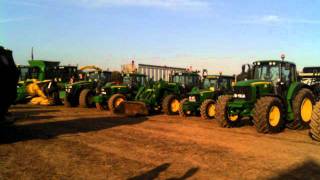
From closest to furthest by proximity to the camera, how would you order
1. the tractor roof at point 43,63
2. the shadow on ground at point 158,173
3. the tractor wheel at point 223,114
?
the shadow on ground at point 158,173 < the tractor wheel at point 223,114 < the tractor roof at point 43,63

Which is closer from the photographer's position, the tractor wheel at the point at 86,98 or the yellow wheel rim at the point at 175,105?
the yellow wheel rim at the point at 175,105

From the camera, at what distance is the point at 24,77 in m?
24.8

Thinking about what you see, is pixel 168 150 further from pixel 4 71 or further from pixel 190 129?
pixel 4 71

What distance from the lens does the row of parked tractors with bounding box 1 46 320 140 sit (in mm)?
11672

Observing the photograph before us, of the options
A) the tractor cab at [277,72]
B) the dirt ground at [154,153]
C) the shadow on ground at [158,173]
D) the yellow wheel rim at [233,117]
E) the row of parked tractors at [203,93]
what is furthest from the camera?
the yellow wheel rim at [233,117]

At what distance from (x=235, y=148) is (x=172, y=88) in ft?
30.8

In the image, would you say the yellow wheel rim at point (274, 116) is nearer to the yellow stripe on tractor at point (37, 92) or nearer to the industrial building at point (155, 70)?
the industrial building at point (155, 70)

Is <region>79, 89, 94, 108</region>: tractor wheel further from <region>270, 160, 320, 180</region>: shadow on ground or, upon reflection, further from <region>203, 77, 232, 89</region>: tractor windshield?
<region>270, 160, 320, 180</region>: shadow on ground

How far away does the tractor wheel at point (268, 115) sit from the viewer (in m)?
10.8

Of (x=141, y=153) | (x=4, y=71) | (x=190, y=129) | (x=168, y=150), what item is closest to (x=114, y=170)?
(x=141, y=153)

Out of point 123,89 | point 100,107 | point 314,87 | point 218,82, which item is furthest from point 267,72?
point 100,107

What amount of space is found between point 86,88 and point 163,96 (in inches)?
227

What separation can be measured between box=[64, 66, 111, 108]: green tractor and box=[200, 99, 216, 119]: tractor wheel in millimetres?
7411

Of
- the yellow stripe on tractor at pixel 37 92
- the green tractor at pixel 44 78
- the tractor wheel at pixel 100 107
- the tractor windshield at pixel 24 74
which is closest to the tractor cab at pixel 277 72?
the tractor wheel at pixel 100 107
